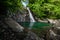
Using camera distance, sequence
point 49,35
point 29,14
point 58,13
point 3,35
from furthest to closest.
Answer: point 58,13, point 29,14, point 49,35, point 3,35

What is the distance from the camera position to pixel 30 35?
7.47 meters

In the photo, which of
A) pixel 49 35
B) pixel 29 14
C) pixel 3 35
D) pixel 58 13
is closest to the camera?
pixel 3 35

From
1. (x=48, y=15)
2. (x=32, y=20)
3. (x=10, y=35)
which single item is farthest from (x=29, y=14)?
(x=10, y=35)

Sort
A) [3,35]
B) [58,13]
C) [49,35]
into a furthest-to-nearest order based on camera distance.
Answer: [58,13] < [49,35] < [3,35]

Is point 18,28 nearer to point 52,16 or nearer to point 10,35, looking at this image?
point 10,35

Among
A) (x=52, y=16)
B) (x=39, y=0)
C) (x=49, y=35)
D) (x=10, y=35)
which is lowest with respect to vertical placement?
(x=52, y=16)

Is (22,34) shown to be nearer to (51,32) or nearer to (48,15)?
(51,32)

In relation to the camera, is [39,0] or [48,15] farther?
[48,15]

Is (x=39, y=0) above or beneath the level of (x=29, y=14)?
above

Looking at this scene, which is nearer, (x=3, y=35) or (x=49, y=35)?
(x=3, y=35)

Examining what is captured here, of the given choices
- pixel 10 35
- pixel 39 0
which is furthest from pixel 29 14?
pixel 10 35

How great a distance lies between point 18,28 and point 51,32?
1.87 meters

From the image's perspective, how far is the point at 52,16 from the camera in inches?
1121

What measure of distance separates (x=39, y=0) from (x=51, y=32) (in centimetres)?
181
